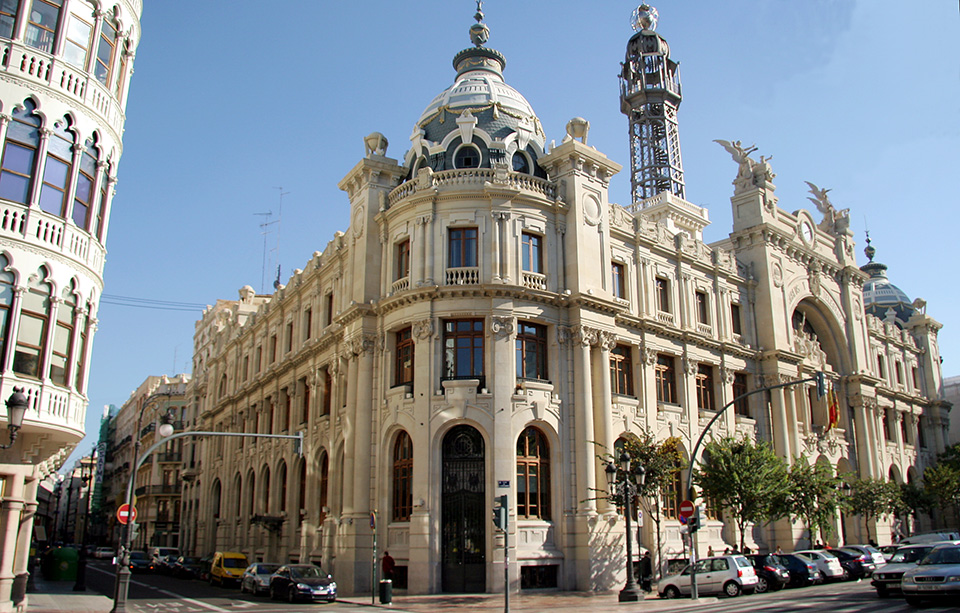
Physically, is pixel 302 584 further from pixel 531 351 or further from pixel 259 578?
pixel 531 351

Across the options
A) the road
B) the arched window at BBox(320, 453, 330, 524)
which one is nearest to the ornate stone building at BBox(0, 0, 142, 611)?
the road

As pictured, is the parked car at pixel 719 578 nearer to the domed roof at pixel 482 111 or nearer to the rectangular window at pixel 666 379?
the rectangular window at pixel 666 379

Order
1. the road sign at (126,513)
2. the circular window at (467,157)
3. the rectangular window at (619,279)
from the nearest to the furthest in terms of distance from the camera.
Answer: the road sign at (126,513)
the circular window at (467,157)
the rectangular window at (619,279)

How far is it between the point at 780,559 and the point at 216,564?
25459mm

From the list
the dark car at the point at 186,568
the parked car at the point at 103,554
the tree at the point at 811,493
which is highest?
the tree at the point at 811,493

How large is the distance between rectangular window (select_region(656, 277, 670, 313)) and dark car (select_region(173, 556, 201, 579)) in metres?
29.2

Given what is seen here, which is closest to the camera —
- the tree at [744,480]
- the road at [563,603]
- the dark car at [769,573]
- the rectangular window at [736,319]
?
the road at [563,603]

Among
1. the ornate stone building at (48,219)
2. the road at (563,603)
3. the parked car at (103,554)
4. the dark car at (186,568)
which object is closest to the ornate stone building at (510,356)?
the road at (563,603)

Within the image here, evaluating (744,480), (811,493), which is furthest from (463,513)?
(811,493)

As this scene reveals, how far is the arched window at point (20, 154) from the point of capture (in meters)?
17.6

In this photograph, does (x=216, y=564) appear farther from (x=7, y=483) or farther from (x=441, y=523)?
(x=7, y=483)

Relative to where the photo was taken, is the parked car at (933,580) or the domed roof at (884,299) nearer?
the parked car at (933,580)

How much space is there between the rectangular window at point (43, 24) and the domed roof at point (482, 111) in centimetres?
1869

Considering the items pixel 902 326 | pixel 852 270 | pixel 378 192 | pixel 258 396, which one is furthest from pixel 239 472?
pixel 902 326
